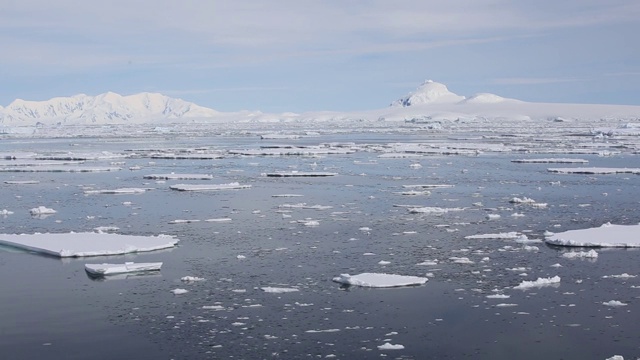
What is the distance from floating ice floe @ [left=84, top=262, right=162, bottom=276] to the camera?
11.3m

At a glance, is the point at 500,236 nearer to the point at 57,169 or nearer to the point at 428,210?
the point at 428,210

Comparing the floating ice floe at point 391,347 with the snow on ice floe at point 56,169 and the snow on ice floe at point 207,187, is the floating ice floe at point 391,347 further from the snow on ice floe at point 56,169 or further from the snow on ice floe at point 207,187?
the snow on ice floe at point 56,169

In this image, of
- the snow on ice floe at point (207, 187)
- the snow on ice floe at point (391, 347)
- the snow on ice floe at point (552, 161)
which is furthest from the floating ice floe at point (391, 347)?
the snow on ice floe at point (552, 161)

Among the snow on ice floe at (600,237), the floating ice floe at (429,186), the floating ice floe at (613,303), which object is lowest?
the floating ice floe at (613,303)

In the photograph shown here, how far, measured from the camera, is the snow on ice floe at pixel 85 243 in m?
12.7

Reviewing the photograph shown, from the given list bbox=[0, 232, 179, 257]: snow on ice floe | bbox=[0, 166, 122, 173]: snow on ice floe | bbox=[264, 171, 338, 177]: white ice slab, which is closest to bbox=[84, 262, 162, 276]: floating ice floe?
bbox=[0, 232, 179, 257]: snow on ice floe

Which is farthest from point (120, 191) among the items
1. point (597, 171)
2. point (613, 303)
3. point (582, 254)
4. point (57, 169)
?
point (597, 171)

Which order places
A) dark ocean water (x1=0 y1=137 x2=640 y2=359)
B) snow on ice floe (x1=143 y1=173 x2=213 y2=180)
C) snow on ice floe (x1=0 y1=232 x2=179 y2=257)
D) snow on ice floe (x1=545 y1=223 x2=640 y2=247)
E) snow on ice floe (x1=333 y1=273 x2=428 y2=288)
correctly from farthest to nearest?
snow on ice floe (x1=143 y1=173 x2=213 y2=180) → snow on ice floe (x1=545 y1=223 x2=640 y2=247) → snow on ice floe (x1=0 y1=232 x2=179 y2=257) → snow on ice floe (x1=333 y1=273 x2=428 y2=288) → dark ocean water (x1=0 y1=137 x2=640 y2=359)

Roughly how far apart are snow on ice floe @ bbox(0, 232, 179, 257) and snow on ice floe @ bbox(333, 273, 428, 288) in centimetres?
384

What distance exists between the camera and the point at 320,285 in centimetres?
1066

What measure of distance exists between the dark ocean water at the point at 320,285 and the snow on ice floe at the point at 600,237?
332 millimetres

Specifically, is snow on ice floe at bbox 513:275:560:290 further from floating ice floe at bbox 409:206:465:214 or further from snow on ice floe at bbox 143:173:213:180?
snow on ice floe at bbox 143:173:213:180

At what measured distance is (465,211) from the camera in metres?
17.2

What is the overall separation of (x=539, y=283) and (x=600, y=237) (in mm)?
3349
